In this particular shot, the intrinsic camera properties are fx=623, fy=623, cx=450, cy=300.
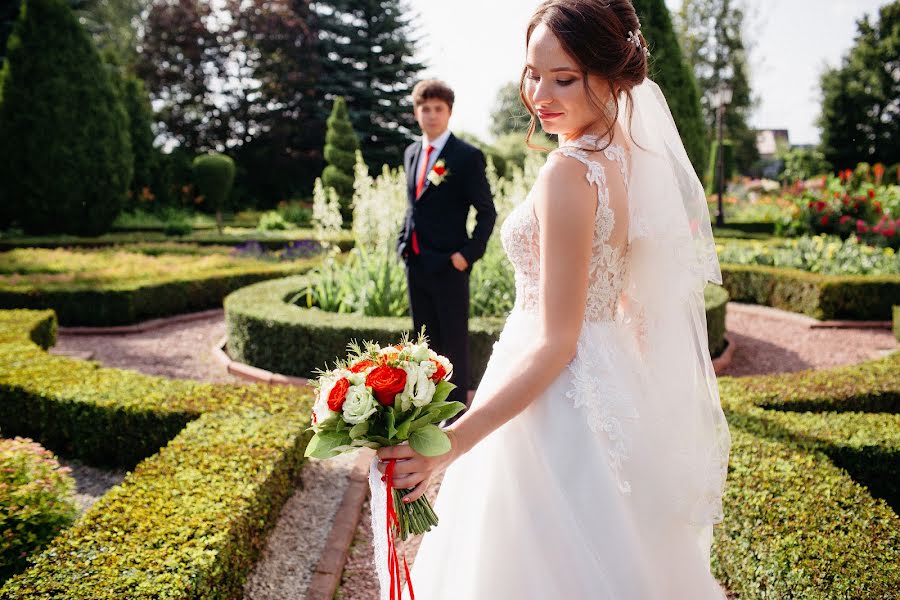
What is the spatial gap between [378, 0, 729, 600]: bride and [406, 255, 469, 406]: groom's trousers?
2.78 m

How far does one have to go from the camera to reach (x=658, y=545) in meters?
1.66

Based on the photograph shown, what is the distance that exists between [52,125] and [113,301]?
342 inches

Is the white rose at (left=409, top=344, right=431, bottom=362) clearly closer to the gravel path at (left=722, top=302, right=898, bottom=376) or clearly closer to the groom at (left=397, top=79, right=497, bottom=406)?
the groom at (left=397, top=79, right=497, bottom=406)

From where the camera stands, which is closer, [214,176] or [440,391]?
[440,391]

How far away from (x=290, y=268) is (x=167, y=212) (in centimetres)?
1504

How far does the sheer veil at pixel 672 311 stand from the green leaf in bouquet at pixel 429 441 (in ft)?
1.94

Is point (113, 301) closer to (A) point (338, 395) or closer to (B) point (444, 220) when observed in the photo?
(B) point (444, 220)

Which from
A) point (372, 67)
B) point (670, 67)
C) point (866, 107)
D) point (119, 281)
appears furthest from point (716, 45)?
point (119, 281)

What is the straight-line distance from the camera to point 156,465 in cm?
327

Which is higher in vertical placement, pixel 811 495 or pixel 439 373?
pixel 439 373

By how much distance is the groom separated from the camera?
452 cm

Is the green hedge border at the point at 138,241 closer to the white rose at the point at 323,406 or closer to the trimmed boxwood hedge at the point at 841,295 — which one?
the trimmed boxwood hedge at the point at 841,295

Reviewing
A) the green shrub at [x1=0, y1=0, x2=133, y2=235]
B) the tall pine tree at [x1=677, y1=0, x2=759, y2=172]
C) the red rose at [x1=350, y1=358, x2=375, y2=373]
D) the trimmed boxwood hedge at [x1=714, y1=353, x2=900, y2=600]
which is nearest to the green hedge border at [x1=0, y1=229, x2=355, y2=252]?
the green shrub at [x1=0, y1=0, x2=133, y2=235]

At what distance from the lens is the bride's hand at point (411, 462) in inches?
55.6
